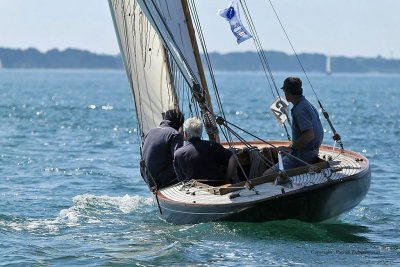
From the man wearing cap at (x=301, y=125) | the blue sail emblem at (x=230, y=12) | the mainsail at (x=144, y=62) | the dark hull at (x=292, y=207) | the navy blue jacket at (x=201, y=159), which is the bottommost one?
the dark hull at (x=292, y=207)

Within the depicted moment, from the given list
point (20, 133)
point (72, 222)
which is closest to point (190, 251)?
point (72, 222)

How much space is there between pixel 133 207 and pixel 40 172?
5.74 m

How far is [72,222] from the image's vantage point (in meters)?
12.8

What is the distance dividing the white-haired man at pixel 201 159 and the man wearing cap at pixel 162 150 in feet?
1.55

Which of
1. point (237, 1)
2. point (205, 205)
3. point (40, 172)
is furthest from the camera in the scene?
point (40, 172)

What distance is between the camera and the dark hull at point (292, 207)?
1035 centimetres

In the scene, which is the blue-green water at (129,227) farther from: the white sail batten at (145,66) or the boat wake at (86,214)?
the white sail batten at (145,66)

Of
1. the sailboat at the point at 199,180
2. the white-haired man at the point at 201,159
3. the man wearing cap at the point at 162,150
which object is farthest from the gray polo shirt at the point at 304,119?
the man wearing cap at the point at 162,150

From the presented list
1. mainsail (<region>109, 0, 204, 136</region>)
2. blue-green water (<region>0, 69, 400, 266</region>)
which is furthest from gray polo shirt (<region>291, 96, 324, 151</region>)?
mainsail (<region>109, 0, 204, 136</region>)

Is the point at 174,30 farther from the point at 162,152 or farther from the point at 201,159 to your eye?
the point at 201,159

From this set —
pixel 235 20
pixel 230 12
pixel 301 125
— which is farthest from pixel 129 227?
pixel 230 12

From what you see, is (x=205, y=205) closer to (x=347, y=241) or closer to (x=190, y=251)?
(x=190, y=251)

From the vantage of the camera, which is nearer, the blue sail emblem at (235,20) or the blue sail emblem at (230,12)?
the blue sail emblem at (235,20)

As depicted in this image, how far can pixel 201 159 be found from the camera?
11453mm
